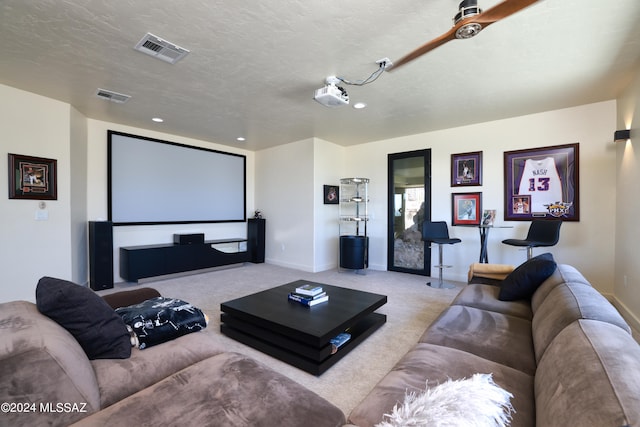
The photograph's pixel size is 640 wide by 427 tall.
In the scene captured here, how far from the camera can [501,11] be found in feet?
5.19

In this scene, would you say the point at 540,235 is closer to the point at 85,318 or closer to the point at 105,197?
the point at 85,318

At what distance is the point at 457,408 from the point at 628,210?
3983mm

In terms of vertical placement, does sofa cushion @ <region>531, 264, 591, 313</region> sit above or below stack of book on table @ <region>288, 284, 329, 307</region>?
above

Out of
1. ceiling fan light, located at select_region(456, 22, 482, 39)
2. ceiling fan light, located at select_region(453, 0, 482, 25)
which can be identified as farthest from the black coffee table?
ceiling fan light, located at select_region(453, 0, 482, 25)

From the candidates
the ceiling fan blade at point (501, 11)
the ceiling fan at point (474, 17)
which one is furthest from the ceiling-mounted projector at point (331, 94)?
the ceiling fan blade at point (501, 11)

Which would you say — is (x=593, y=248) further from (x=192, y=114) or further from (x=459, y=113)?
(x=192, y=114)

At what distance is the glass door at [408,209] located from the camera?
17.1 feet

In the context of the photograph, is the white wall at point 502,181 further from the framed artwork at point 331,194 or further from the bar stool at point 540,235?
the framed artwork at point 331,194

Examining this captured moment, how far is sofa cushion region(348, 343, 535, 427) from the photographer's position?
1087 millimetres

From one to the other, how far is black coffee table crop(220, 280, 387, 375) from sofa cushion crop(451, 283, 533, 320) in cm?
78

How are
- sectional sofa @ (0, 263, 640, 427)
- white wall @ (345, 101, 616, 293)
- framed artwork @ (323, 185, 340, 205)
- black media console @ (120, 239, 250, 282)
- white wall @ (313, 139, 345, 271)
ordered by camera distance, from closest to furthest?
1. sectional sofa @ (0, 263, 640, 427)
2. white wall @ (345, 101, 616, 293)
3. black media console @ (120, 239, 250, 282)
4. white wall @ (313, 139, 345, 271)
5. framed artwork @ (323, 185, 340, 205)

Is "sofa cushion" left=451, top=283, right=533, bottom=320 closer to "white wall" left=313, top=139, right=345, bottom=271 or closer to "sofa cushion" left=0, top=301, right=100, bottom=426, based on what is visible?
"sofa cushion" left=0, top=301, right=100, bottom=426

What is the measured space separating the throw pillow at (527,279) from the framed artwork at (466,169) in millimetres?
2505

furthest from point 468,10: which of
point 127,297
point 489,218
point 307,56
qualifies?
point 489,218
